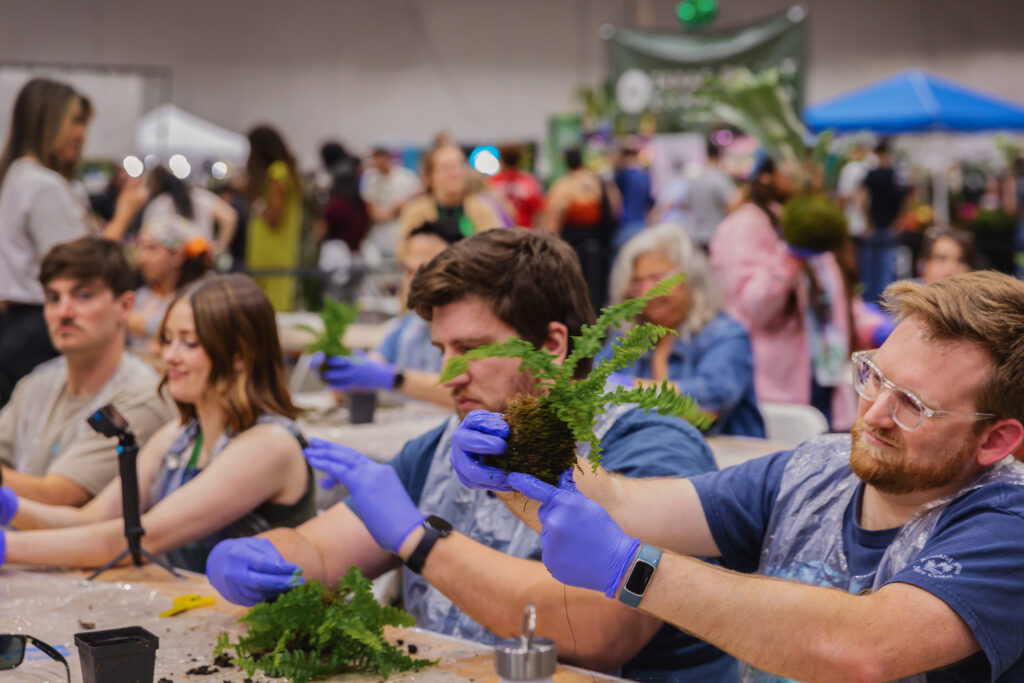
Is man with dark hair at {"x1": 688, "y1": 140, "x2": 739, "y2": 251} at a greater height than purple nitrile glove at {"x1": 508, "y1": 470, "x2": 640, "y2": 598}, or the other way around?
man with dark hair at {"x1": 688, "y1": 140, "x2": 739, "y2": 251}

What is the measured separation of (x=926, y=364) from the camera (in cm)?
164

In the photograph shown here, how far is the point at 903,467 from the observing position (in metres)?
1.65

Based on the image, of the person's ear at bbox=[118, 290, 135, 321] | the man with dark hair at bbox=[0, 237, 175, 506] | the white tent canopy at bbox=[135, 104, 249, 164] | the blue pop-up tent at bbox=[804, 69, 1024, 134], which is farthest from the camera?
the white tent canopy at bbox=[135, 104, 249, 164]

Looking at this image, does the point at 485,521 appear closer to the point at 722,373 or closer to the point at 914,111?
the point at 722,373

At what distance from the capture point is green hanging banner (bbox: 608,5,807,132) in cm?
733

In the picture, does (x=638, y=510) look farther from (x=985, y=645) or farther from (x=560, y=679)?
(x=985, y=645)

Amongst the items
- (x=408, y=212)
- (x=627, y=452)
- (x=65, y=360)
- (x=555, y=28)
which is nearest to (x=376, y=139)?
(x=555, y=28)

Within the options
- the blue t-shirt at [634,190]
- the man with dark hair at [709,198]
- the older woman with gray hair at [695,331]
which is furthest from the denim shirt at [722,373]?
the blue t-shirt at [634,190]

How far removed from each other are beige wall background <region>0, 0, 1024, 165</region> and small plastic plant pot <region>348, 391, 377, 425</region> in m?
15.0

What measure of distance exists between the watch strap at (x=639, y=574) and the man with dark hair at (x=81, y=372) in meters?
1.94

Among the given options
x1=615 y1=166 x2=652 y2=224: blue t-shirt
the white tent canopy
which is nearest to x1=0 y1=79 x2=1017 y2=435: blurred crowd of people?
x1=615 y1=166 x2=652 y2=224: blue t-shirt

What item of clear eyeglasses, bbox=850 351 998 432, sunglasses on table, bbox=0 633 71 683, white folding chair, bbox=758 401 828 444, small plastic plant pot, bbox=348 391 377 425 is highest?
clear eyeglasses, bbox=850 351 998 432

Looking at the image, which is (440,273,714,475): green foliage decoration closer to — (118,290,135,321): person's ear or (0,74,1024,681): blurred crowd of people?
(0,74,1024,681): blurred crowd of people

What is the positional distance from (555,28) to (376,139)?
3.48 metres
